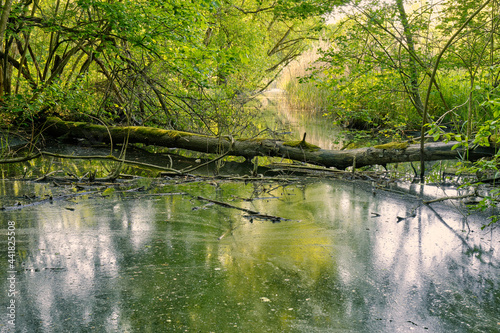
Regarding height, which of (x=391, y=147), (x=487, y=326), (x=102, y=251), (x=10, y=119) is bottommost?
(x=487, y=326)

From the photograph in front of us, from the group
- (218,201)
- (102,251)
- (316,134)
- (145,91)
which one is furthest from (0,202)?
(316,134)

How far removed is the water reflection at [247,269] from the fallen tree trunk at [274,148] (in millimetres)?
1546

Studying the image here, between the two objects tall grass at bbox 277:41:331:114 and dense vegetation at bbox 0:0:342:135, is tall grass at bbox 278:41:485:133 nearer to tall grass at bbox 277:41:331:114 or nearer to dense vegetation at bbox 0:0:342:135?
tall grass at bbox 277:41:331:114

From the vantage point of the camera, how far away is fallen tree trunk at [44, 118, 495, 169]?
219 inches

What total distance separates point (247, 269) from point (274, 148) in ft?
13.6

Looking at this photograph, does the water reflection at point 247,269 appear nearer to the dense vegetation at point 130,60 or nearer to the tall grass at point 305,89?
the dense vegetation at point 130,60

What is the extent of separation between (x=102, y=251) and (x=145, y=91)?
15.7ft

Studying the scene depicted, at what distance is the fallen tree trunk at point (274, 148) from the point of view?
18.2ft

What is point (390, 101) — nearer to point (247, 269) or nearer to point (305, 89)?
point (247, 269)

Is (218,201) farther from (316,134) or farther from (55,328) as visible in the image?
(316,134)

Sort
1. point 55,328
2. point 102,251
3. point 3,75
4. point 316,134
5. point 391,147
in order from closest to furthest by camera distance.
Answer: point 55,328 → point 102,251 → point 391,147 → point 3,75 → point 316,134

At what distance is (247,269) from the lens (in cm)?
254

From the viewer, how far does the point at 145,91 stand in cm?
706

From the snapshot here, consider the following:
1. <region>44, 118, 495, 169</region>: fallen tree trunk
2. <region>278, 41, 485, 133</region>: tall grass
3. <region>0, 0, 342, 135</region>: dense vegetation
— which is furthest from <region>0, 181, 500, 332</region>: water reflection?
<region>0, 0, 342, 135</region>: dense vegetation
